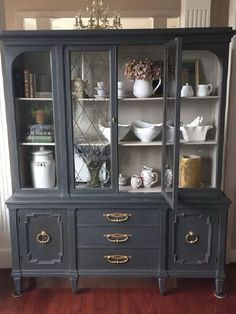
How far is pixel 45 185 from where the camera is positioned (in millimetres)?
2355

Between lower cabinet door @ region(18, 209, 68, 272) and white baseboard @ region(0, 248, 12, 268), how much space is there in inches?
15.7

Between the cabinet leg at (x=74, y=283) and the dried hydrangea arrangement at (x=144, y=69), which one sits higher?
the dried hydrangea arrangement at (x=144, y=69)

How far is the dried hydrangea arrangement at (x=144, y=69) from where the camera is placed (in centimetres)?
227

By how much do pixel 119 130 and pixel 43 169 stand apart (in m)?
0.62

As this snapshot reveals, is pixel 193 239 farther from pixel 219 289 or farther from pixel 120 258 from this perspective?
pixel 120 258

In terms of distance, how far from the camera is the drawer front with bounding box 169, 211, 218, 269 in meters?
2.25

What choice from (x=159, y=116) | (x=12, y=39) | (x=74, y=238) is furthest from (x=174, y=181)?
(x=12, y=39)

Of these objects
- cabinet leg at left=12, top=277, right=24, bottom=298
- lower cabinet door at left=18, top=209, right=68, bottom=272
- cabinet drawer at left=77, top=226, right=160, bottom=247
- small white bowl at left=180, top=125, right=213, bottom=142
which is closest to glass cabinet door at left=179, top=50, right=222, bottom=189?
small white bowl at left=180, top=125, right=213, bottom=142

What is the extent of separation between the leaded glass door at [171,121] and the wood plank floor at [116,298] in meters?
0.75

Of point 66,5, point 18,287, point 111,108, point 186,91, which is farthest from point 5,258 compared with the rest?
point 66,5

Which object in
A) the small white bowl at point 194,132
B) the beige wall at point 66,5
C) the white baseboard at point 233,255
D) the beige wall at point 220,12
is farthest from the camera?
the beige wall at point 66,5

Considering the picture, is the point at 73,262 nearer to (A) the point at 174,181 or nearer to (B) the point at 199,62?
(A) the point at 174,181

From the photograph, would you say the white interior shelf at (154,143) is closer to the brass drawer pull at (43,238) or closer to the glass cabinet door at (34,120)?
the glass cabinet door at (34,120)

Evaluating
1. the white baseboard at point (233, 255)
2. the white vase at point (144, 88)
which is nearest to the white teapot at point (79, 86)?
the white vase at point (144, 88)
